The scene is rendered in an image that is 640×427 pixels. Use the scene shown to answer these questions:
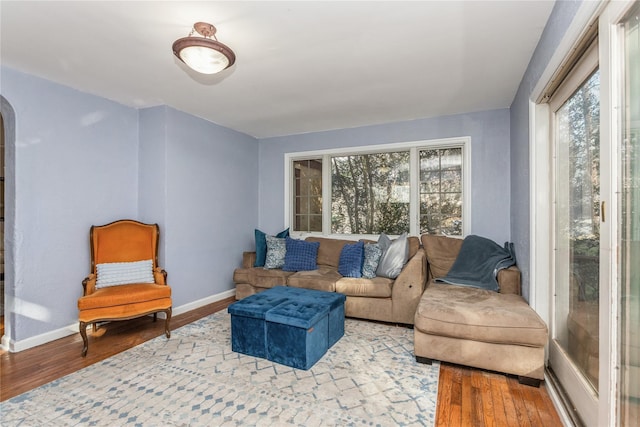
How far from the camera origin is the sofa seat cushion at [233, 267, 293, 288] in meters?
3.92

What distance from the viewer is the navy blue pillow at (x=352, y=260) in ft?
11.9

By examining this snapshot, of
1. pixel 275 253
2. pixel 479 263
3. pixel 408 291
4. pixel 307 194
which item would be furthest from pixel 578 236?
pixel 307 194

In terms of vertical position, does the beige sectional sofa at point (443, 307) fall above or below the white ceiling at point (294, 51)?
below

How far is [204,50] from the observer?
2.04 metres

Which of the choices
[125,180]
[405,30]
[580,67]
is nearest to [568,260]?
[580,67]

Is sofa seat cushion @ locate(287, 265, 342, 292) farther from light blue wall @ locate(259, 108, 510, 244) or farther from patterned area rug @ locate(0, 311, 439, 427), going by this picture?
light blue wall @ locate(259, 108, 510, 244)

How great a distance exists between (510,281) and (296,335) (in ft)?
6.67

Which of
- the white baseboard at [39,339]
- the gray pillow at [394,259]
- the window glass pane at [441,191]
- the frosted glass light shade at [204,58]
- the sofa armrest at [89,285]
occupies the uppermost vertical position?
the frosted glass light shade at [204,58]

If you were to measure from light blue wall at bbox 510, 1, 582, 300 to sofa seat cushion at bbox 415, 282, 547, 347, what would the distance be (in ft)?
1.20

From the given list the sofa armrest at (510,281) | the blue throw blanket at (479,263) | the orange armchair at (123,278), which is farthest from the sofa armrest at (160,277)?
the sofa armrest at (510,281)

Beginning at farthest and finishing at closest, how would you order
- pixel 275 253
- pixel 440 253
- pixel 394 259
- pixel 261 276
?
pixel 275 253 → pixel 261 276 → pixel 440 253 → pixel 394 259

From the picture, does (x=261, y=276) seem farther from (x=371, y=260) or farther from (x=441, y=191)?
(x=441, y=191)

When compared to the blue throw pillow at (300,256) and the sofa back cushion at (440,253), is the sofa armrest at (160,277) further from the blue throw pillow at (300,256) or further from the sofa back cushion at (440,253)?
the sofa back cushion at (440,253)

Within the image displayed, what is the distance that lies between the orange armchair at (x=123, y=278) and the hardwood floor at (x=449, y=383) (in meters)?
0.19
